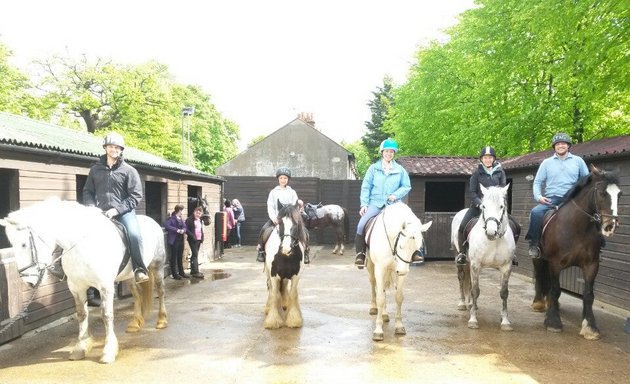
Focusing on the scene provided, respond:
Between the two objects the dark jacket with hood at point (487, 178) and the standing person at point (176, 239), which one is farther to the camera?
the standing person at point (176, 239)

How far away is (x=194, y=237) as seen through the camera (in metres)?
11.0

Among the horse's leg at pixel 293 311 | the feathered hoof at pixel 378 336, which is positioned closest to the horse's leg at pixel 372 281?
the horse's leg at pixel 293 311

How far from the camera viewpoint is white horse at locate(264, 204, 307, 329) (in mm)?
6082

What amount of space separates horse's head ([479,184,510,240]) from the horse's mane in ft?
3.26

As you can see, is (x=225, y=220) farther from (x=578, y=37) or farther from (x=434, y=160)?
(x=578, y=37)

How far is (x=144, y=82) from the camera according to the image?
1304 inches

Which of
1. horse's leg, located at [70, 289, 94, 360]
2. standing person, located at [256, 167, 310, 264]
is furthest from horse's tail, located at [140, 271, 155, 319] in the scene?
standing person, located at [256, 167, 310, 264]

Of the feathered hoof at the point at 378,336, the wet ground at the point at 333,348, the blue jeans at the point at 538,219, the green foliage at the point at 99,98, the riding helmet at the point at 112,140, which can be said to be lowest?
the wet ground at the point at 333,348

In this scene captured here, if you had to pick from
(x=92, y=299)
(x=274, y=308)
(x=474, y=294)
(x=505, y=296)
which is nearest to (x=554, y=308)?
(x=505, y=296)

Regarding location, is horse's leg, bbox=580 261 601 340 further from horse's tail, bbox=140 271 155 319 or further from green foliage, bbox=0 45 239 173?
green foliage, bbox=0 45 239 173

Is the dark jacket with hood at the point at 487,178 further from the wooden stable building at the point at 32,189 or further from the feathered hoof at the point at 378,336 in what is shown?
the wooden stable building at the point at 32,189

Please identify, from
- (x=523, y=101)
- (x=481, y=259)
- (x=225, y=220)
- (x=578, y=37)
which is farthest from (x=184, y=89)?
(x=481, y=259)

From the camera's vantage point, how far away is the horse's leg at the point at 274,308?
629cm

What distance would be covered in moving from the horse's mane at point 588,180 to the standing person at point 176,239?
794 cm
